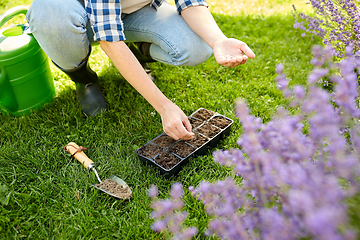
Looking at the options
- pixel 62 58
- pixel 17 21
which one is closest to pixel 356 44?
pixel 62 58

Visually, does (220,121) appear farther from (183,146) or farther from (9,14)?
(9,14)

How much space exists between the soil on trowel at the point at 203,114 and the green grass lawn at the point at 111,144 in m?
0.12

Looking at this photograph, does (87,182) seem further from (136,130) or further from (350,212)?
(350,212)

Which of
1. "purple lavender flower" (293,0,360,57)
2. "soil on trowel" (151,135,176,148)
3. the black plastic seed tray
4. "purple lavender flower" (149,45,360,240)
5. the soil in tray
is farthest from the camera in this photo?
"purple lavender flower" (293,0,360,57)

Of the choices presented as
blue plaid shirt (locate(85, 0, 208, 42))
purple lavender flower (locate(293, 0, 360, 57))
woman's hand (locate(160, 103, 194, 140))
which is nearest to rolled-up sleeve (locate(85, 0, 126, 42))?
blue plaid shirt (locate(85, 0, 208, 42))

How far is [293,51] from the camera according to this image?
8.59 ft

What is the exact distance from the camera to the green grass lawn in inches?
49.9

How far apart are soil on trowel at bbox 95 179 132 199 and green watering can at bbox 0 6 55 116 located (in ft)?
3.15

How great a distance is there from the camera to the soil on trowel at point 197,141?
158 centimetres

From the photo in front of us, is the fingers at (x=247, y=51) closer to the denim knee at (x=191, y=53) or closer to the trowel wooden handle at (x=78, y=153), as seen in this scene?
the denim knee at (x=191, y=53)

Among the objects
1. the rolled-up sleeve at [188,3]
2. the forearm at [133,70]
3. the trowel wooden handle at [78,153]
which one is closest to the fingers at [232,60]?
the forearm at [133,70]

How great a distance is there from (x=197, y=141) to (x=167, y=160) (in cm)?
23

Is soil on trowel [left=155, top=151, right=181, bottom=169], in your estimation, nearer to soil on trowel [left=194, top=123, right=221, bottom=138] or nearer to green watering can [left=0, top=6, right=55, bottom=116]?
soil on trowel [left=194, top=123, right=221, bottom=138]

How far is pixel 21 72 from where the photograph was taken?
6.00 ft
